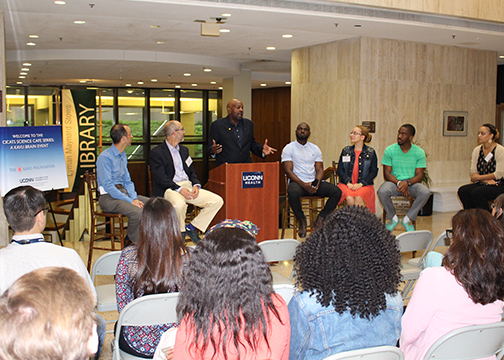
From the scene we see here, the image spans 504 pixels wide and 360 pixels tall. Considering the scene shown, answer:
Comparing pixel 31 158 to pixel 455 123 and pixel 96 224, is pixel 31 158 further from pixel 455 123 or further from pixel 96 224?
pixel 455 123

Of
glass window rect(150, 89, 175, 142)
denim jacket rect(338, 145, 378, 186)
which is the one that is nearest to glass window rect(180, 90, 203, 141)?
glass window rect(150, 89, 175, 142)

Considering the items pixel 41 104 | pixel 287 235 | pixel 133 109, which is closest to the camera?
pixel 287 235

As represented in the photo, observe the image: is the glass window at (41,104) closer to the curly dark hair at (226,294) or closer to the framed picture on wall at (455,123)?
the framed picture on wall at (455,123)

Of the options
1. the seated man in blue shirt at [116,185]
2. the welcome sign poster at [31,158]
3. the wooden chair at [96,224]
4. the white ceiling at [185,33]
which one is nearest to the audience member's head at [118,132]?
the seated man in blue shirt at [116,185]

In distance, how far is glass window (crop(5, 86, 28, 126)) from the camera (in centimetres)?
1387

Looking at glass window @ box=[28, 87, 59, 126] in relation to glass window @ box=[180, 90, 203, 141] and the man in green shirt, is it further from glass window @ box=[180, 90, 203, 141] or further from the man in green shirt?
the man in green shirt

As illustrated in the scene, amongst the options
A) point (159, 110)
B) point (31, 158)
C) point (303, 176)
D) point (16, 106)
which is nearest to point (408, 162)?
→ point (303, 176)

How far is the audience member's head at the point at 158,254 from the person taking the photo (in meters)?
2.30

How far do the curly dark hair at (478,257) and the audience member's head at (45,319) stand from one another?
1653 mm

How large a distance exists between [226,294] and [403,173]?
5.22 meters

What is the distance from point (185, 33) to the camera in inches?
308

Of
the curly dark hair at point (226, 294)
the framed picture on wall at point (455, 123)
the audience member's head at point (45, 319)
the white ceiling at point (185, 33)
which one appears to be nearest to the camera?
the audience member's head at point (45, 319)

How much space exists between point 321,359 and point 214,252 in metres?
0.61

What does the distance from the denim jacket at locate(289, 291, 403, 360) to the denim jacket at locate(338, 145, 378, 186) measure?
4448 mm
